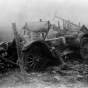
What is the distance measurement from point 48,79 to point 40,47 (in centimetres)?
139

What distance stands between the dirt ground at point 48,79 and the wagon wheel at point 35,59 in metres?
0.24

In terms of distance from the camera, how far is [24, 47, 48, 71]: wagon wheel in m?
5.89

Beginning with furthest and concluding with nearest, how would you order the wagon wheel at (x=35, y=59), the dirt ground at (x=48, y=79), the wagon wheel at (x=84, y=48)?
the wagon wheel at (x=84, y=48) → the wagon wheel at (x=35, y=59) → the dirt ground at (x=48, y=79)

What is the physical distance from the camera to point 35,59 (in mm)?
6074

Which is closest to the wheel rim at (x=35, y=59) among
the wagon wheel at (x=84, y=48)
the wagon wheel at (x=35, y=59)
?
the wagon wheel at (x=35, y=59)

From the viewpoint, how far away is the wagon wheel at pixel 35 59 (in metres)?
5.89

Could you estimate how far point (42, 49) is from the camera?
6336 millimetres

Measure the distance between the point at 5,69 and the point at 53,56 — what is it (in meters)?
1.89

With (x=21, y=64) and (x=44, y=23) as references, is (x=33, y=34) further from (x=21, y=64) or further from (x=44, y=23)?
(x=21, y=64)

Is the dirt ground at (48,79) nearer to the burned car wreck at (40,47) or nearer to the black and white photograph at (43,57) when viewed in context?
the black and white photograph at (43,57)

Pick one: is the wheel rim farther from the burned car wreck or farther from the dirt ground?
the dirt ground

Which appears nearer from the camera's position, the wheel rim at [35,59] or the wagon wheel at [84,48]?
the wheel rim at [35,59]

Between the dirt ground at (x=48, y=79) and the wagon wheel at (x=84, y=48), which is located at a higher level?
the wagon wheel at (x=84, y=48)

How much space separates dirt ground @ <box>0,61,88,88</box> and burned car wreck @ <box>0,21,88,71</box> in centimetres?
37
